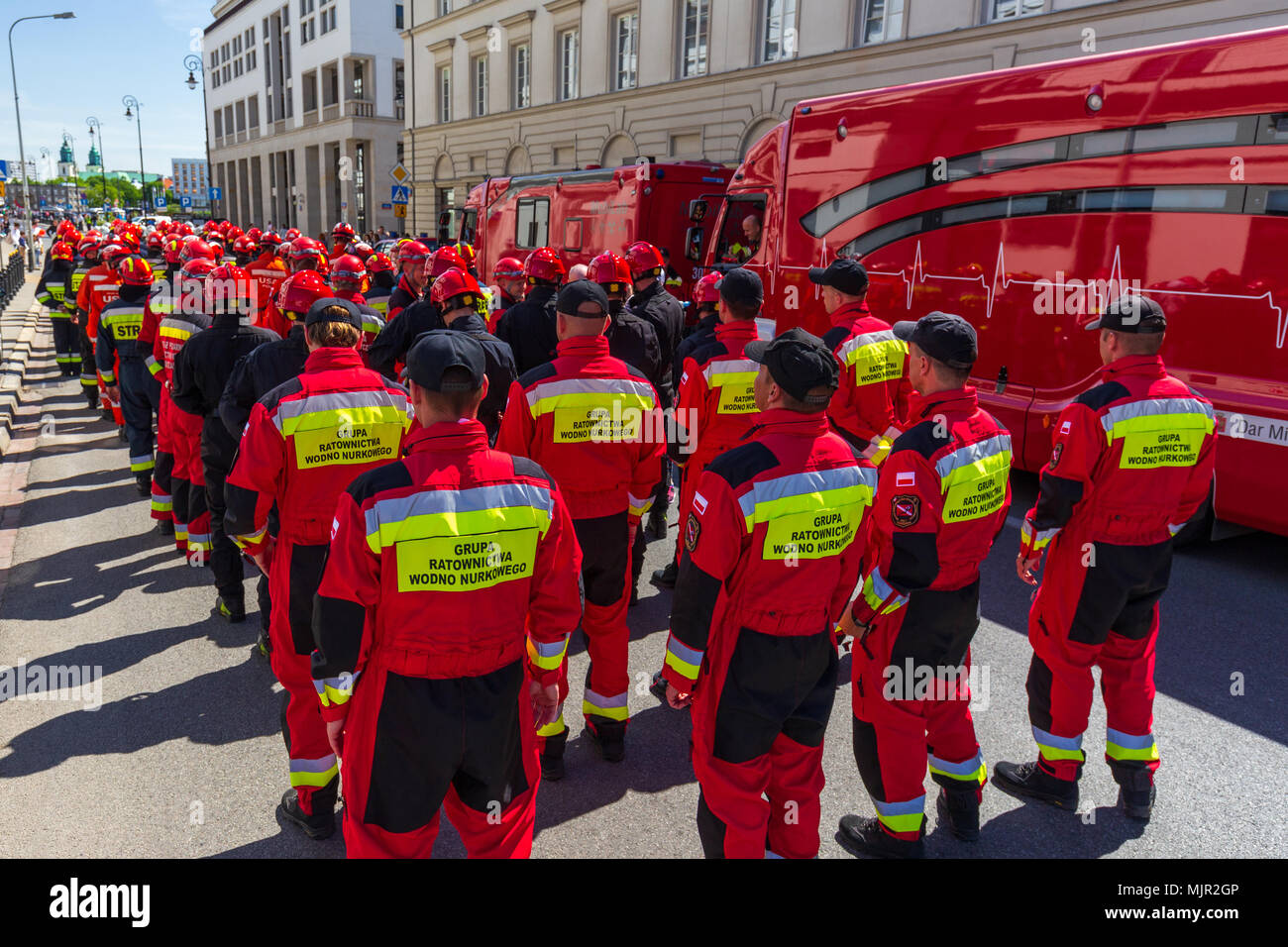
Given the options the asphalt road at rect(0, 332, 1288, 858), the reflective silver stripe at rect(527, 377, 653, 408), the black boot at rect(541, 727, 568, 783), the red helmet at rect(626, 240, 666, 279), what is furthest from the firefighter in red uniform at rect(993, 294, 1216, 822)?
the red helmet at rect(626, 240, 666, 279)

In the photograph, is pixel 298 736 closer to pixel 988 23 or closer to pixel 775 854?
pixel 775 854

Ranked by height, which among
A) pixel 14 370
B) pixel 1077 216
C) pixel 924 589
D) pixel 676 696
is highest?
pixel 1077 216

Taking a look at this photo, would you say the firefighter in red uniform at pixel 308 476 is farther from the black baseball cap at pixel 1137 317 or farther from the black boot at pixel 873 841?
the black baseball cap at pixel 1137 317

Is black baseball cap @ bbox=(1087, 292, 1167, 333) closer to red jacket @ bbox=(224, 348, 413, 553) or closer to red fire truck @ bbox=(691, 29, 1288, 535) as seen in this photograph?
red jacket @ bbox=(224, 348, 413, 553)

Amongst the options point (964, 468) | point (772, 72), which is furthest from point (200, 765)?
point (772, 72)

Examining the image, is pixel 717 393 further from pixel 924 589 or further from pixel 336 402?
pixel 336 402

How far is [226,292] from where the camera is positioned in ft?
18.8

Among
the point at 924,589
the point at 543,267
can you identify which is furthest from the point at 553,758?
the point at 543,267

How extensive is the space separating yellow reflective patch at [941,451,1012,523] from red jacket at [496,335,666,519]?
1.53 m

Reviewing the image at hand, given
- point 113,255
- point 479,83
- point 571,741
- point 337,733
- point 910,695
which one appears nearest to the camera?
point 337,733

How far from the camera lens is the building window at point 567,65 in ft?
92.9

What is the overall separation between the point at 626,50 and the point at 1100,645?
2583 cm

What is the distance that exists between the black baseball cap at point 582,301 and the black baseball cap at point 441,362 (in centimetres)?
→ 158

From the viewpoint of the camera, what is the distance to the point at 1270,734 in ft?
15.2
